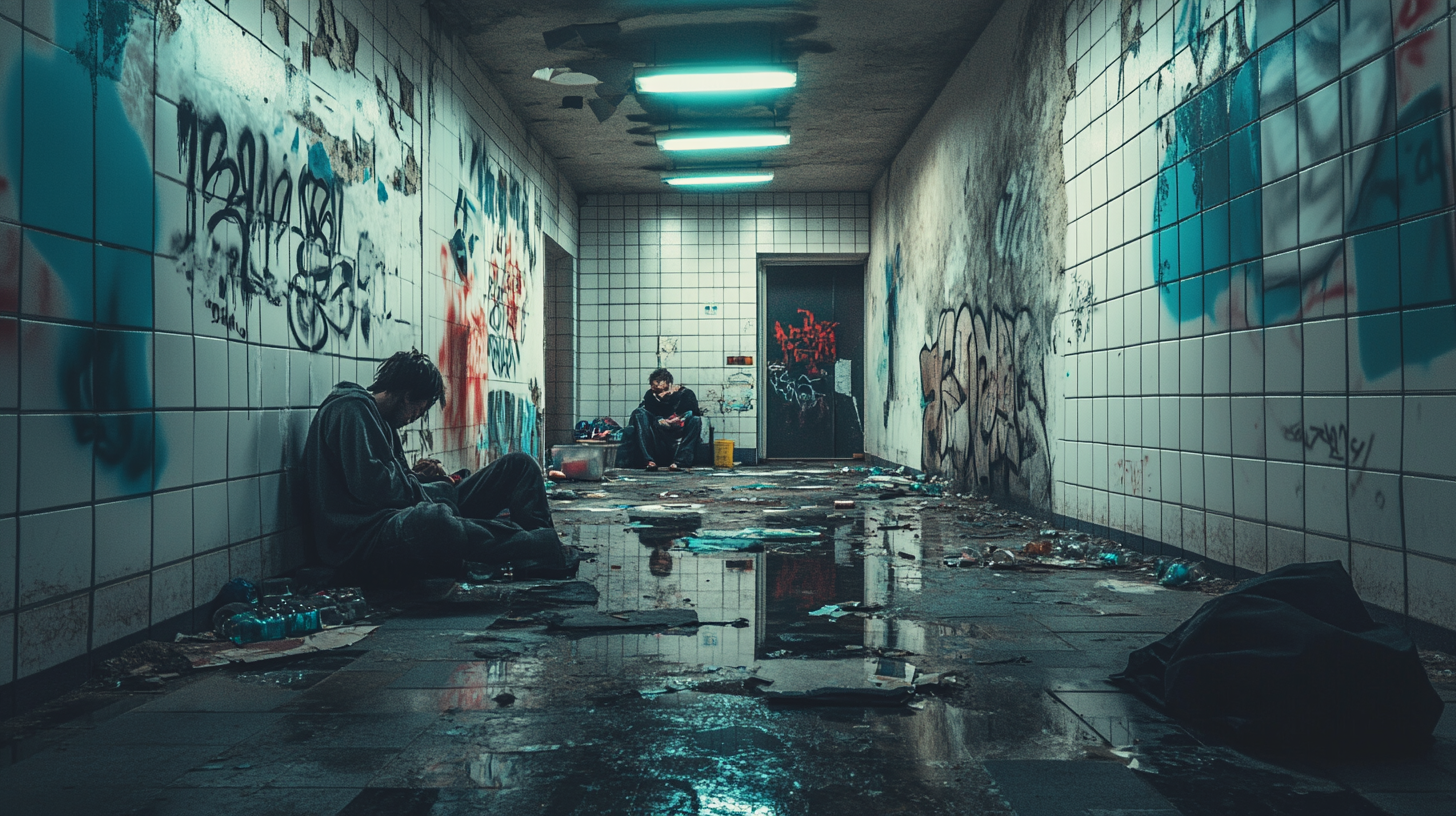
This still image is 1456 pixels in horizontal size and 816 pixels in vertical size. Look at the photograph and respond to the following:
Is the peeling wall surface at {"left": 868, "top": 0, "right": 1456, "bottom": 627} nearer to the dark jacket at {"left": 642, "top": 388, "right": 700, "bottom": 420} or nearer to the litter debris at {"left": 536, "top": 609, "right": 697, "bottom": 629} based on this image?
the litter debris at {"left": 536, "top": 609, "right": 697, "bottom": 629}

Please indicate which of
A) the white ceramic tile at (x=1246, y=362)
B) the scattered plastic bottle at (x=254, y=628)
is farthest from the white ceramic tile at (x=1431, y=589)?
the scattered plastic bottle at (x=254, y=628)

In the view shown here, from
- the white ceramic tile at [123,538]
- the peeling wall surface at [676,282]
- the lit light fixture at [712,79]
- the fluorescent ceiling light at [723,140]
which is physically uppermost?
the fluorescent ceiling light at [723,140]

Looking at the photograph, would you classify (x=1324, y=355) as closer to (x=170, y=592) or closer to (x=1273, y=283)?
(x=1273, y=283)

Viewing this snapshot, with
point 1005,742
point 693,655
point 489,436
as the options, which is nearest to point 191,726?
point 693,655

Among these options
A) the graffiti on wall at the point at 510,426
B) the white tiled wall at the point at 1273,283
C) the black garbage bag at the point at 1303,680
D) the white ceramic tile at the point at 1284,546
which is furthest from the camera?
the graffiti on wall at the point at 510,426

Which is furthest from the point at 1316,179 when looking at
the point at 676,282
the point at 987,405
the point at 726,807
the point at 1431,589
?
the point at 676,282

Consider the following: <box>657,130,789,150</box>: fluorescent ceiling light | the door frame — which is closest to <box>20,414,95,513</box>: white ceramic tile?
<box>657,130,789,150</box>: fluorescent ceiling light

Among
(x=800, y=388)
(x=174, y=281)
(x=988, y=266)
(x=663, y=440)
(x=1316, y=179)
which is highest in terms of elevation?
(x=988, y=266)

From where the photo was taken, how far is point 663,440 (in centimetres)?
1031

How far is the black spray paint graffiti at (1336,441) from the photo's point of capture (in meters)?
2.64

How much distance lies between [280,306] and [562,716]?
2190 millimetres

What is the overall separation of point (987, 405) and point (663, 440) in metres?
4.58

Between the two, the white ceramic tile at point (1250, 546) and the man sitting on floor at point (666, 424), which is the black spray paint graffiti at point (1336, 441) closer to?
the white ceramic tile at point (1250, 546)

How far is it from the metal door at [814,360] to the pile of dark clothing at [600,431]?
1973 mm
